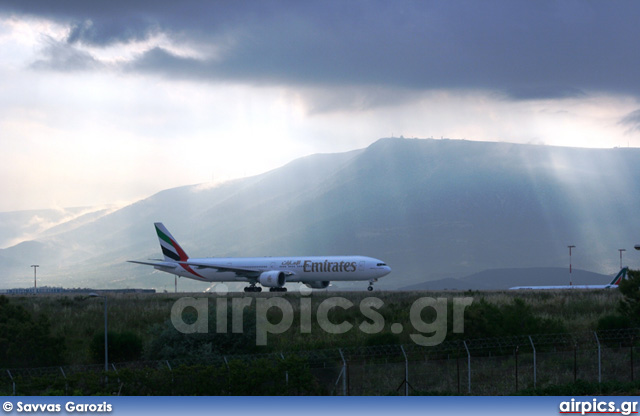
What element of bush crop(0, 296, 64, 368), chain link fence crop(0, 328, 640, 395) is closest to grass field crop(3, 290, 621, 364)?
bush crop(0, 296, 64, 368)

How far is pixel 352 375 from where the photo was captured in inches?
1158

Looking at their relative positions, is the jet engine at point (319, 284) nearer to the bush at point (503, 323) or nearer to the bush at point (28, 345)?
the bush at point (503, 323)

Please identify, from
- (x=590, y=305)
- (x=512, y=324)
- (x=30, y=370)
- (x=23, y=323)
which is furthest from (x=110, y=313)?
(x=590, y=305)

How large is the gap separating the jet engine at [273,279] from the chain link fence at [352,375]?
1459 inches

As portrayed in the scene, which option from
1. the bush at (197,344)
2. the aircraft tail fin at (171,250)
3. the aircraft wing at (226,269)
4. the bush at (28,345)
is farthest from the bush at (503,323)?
the aircraft tail fin at (171,250)

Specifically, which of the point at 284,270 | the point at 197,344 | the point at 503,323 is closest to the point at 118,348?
the point at 197,344

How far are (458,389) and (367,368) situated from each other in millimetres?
3895

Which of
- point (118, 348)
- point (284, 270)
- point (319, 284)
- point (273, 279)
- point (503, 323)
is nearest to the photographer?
point (118, 348)

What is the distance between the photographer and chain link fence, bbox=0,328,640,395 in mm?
27328

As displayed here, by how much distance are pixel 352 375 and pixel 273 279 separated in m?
44.3

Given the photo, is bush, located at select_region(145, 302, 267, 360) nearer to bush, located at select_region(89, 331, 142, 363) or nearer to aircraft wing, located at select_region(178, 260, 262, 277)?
bush, located at select_region(89, 331, 142, 363)

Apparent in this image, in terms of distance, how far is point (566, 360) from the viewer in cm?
3322

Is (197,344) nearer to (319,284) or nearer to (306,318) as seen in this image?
(306,318)

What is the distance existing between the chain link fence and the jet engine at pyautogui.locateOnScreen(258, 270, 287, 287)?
3705cm
